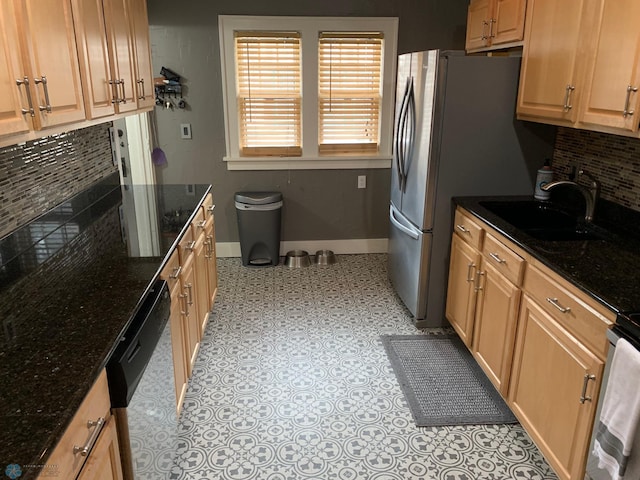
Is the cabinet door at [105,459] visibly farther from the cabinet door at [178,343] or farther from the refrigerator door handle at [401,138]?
the refrigerator door handle at [401,138]

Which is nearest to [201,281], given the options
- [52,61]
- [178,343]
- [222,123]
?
[178,343]

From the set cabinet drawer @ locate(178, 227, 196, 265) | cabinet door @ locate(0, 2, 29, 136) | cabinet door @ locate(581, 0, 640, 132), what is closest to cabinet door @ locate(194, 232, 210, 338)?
cabinet drawer @ locate(178, 227, 196, 265)

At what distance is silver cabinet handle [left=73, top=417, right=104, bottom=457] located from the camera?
1.09 meters

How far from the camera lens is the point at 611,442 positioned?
1461 mm

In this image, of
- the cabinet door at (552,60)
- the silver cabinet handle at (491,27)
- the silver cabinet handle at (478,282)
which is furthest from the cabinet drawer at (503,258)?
the silver cabinet handle at (491,27)

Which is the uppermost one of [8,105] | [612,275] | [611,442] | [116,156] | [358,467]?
[8,105]

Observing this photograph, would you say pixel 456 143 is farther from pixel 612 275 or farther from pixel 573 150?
pixel 612 275

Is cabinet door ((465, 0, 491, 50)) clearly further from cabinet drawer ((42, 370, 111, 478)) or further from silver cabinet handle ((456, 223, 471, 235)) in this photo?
cabinet drawer ((42, 370, 111, 478))

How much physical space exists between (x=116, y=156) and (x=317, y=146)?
5.44 feet

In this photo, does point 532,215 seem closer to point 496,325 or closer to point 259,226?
point 496,325

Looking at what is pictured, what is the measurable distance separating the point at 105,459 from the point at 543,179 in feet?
8.37

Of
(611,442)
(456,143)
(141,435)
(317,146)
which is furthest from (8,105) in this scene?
(317,146)

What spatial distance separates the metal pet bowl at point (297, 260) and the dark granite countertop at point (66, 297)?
1.50 meters

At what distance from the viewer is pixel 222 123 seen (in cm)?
412
